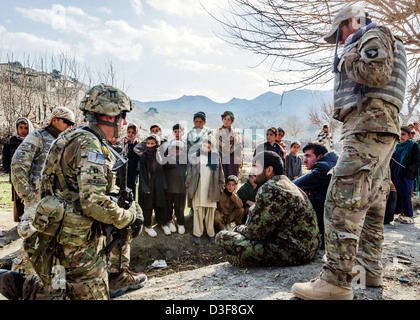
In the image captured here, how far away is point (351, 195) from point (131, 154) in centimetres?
411

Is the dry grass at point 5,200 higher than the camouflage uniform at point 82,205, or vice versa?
the camouflage uniform at point 82,205

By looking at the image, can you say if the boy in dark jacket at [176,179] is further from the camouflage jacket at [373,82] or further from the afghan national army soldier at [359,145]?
the camouflage jacket at [373,82]

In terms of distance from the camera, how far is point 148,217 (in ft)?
17.2

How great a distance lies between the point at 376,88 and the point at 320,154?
1.93 meters

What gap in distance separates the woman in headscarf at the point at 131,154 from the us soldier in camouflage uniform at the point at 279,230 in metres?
2.51

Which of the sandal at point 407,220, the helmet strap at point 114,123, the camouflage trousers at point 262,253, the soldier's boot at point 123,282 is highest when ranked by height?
the helmet strap at point 114,123

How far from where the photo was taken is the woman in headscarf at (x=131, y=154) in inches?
202

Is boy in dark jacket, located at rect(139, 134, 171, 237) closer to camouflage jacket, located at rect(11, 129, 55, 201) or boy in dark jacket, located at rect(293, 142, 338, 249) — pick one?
camouflage jacket, located at rect(11, 129, 55, 201)

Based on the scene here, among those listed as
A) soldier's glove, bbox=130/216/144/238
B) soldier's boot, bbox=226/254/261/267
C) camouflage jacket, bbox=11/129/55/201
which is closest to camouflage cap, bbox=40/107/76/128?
camouflage jacket, bbox=11/129/55/201

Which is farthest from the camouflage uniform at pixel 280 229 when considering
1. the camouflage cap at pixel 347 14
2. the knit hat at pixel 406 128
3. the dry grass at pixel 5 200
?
the dry grass at pixel 5 200

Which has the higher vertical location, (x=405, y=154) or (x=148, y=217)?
(x=405, y=154)
